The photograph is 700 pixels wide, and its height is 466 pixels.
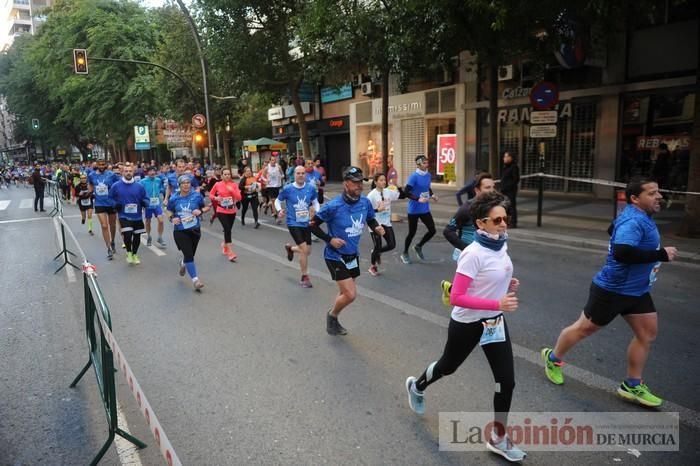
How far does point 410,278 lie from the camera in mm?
8000

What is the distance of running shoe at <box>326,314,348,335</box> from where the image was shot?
5570mm

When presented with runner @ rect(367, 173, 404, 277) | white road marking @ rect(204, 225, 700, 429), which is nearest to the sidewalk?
runner @ rect(367, 173, 404, 277)

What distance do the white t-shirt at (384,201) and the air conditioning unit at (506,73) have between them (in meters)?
11.7

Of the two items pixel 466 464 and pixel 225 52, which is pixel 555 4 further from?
pixel 225 52

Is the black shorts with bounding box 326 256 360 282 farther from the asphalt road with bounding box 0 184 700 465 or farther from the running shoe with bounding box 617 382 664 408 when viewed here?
the running shoe with bounding box 617 382 664 408

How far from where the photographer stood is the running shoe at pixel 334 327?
5570mm

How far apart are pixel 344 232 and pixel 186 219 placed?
356 centimetres

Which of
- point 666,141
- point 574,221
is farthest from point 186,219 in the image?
point 666,141

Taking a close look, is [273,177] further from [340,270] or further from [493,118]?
[340,270]

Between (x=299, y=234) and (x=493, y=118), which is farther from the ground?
(x=493, y=118)

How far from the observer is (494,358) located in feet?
10.4

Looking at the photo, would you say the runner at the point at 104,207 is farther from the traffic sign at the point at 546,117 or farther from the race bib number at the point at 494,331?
the traffic sign at the point at 546,117

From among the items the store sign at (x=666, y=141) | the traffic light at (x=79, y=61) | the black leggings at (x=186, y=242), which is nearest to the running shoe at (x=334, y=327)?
the black leggings at (x=186, y=242)

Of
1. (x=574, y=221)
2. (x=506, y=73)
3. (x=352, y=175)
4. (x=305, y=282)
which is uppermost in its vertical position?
(x=506, y=73)
